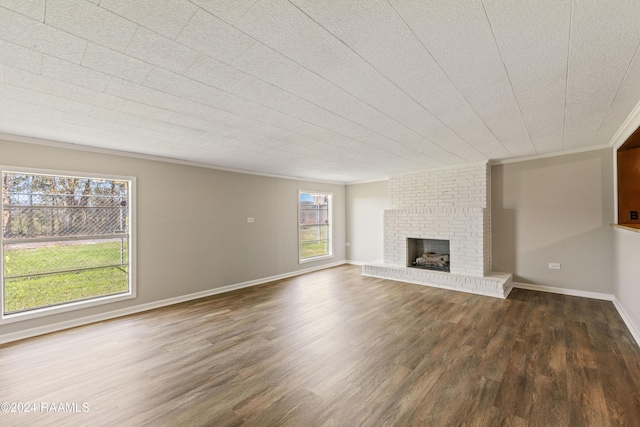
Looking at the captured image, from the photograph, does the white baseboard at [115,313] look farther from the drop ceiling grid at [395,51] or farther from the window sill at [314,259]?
the drop ceiling grid at [395,51]

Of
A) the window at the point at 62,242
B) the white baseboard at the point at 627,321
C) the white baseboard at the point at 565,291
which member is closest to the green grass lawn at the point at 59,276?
the window at the point at 62,242

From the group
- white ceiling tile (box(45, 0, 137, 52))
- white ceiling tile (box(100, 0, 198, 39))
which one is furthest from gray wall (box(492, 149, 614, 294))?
white ceiling tile (box(45, 0, 137, 52))

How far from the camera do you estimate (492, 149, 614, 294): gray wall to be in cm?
412

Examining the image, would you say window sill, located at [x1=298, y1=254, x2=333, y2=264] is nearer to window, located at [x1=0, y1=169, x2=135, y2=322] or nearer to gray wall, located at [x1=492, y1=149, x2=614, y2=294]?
window, located at [x1=0, y1=169, x2=135, y2=322]

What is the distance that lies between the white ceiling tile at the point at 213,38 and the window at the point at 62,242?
321 centimetres

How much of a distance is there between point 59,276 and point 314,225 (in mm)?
4819

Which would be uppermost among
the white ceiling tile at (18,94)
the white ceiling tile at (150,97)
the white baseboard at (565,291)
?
the white ceiling tile at (150,97)

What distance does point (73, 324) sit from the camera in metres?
3.42

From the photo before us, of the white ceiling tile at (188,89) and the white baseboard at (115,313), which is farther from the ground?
the white ceiling tile at (188,89)

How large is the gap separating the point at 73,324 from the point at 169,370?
2.08 meters

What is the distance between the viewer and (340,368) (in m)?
2.38

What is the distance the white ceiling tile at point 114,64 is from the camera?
1567mm

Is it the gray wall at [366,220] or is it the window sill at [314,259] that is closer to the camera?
the window sill at [314,259]

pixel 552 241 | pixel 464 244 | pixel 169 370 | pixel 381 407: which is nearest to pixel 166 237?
pixel 169 370
